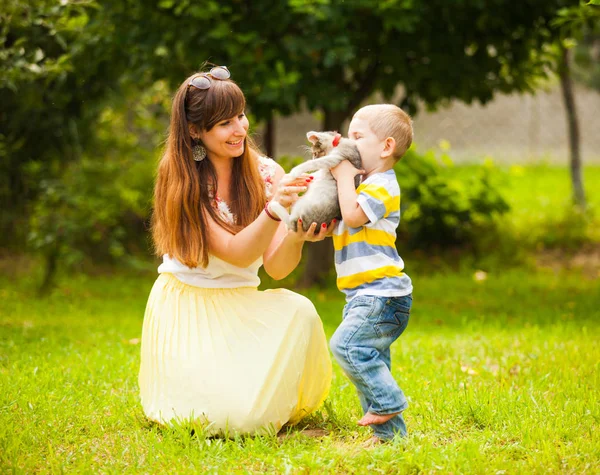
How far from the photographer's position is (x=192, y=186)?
334 cm

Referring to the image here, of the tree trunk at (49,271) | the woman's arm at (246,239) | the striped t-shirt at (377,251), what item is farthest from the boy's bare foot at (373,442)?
the tree trunk at (49,271)

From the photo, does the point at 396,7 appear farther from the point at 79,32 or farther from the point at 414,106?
the point at 79,32

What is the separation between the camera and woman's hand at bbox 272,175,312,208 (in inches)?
120

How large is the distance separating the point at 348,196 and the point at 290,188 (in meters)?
0.25

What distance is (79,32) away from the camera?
655cm

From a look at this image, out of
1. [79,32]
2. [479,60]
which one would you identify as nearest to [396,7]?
[479,60]

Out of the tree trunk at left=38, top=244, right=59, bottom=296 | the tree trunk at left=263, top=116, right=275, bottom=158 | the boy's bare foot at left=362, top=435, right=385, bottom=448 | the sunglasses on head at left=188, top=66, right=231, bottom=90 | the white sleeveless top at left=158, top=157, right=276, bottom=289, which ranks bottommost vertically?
the tree trunk at left=38, top=244, right=59, bottom=296

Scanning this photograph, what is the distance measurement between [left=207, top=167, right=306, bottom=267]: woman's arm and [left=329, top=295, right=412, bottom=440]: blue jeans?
472 mm

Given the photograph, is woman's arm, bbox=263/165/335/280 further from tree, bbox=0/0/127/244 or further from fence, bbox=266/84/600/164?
fence, bbox=266/84/600/164

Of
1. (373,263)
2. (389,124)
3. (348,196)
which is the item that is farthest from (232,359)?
(389,124)

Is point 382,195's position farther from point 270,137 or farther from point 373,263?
point 270,137

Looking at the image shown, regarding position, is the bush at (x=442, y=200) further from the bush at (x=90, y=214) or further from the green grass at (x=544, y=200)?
the bush at (x=90, y=214)

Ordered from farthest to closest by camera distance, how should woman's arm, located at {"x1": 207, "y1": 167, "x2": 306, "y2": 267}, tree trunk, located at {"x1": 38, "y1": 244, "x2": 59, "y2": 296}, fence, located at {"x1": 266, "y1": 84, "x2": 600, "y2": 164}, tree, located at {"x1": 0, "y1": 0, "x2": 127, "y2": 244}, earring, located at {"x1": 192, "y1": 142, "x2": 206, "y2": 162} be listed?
fence, located at {"x1": 266, "y1": 84, "x2": 600, "y2": 164}, tree trunk, located at {"x1": 38, "y1": 244, "x2": 59, "y2": 296}, tree, located at {"x1": 0, "y1": 0, "x2": 127, "y2": 244}, earring, located at {"x1": 192, "y1": 142, "x2": 206, "y2": 162}, woman's arm, located at {"x1": 207, "y1": 167, "x2": 306, "y2": 267}

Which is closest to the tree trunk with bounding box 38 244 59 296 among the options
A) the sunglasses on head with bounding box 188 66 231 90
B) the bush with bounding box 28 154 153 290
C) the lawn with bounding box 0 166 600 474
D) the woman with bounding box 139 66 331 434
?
the bush with bounding box 28 154 153 290
